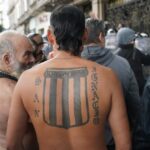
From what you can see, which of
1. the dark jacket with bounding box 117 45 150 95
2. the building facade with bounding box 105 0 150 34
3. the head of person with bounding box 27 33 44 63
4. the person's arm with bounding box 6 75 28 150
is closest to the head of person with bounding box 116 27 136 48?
the dark jacket with bounding box 117 45 150 95

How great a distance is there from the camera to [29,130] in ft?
8.13

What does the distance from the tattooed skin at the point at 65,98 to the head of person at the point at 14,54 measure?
320 mm

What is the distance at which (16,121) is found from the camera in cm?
231

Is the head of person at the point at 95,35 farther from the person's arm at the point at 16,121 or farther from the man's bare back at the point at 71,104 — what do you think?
the person's arm at the point at 16,121

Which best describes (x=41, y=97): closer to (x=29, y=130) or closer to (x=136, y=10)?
(x=29, y=130)

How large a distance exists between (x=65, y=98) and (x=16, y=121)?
0.31 metres

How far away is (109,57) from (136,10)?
8.10 m

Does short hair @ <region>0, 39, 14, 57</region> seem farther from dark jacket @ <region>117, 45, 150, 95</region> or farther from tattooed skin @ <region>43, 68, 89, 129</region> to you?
dark jacket @ <region>117, 45, 150, 95</region>

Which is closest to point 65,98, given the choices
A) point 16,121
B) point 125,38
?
point 16,121

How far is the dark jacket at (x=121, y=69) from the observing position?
323cm

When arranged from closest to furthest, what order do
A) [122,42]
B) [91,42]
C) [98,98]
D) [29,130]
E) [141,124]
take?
[98,98], [29,130], [141,124], [91,42], [122,42]

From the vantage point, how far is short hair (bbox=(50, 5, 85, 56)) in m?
2.30

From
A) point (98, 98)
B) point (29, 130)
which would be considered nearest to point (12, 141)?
point (29, 130)

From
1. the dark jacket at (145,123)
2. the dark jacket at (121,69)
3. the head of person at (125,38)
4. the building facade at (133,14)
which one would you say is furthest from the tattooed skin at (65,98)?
the building facade at (133,14)
